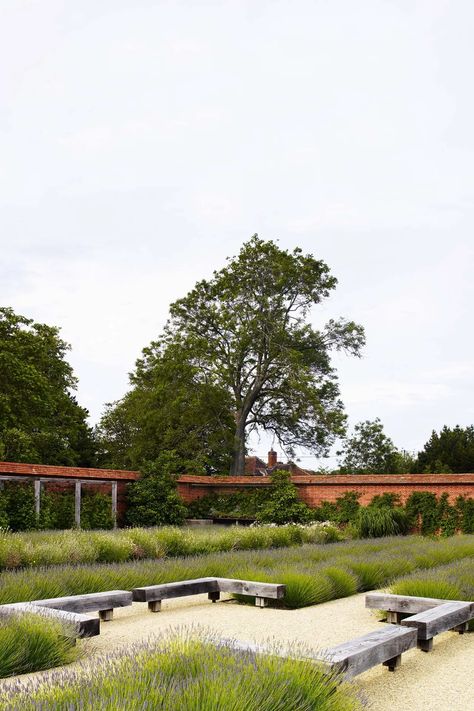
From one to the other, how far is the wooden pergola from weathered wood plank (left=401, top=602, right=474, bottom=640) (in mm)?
11433

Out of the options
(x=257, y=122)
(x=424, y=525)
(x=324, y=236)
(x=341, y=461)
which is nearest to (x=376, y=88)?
(x=257, y=122)

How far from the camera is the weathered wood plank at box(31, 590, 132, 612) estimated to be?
6.60 metres

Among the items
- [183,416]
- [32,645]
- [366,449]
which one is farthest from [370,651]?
[366,449]

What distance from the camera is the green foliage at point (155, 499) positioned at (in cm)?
1931

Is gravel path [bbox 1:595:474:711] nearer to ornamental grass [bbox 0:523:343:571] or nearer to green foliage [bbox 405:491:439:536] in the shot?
ornamental grass [bbox 0:523:343:571]

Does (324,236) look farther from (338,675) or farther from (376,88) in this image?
(338,675)

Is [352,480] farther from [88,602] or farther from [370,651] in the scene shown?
[370,651]

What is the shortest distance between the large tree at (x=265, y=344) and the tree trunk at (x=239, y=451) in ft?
0.14

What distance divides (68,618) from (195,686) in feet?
8.78

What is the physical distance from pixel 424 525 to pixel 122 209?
11.6 m

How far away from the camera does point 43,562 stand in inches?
383

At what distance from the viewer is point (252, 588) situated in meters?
8.28

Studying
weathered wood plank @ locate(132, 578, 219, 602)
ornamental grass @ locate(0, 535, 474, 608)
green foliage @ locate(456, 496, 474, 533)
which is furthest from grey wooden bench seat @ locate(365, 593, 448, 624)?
green foliage @ locate(456, 496, 474, 533)

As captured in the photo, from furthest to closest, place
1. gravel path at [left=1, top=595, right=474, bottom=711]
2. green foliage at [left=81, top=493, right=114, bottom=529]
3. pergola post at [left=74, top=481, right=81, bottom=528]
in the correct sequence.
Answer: green foliage at [left=81, top=493, right=114, bottom=529], pergola post at [left=74, top=481, right=81, bottom=528], gravel path at [left=1, top=595, right=474, bottom=711]
